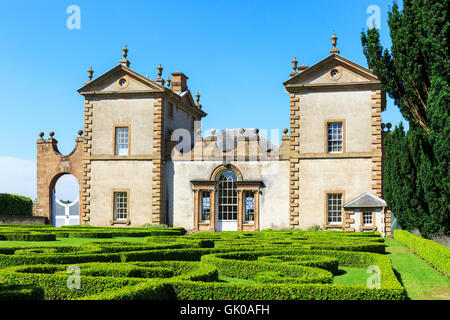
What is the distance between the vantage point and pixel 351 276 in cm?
1209

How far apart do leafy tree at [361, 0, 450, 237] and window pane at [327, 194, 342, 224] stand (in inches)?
309

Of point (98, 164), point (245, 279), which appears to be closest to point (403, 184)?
point (245, 279)

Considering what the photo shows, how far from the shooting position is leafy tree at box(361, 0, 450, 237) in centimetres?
1490

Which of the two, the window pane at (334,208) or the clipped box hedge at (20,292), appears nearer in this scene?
the clipped box hedge at (20,292)

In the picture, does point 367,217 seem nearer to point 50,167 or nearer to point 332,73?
point 332,73

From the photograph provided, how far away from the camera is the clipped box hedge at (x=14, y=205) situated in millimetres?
36781

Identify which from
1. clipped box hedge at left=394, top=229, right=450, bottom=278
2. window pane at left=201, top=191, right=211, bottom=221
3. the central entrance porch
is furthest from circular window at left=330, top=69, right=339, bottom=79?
clipped box hedge at left=394, top=229, right=450, bottom=278

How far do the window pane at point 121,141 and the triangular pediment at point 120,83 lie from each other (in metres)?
2.36

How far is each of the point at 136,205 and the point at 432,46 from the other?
20103 millimetres

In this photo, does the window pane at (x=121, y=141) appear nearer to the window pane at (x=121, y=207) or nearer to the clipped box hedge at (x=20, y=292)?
the window pane at (x=121, y=207)

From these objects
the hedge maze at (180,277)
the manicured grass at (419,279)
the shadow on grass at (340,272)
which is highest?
the hedge maze at (180,277)

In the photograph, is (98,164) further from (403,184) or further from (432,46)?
(432,46)

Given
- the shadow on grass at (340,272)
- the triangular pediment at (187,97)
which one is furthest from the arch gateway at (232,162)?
the shadow on grass at (340,272)
